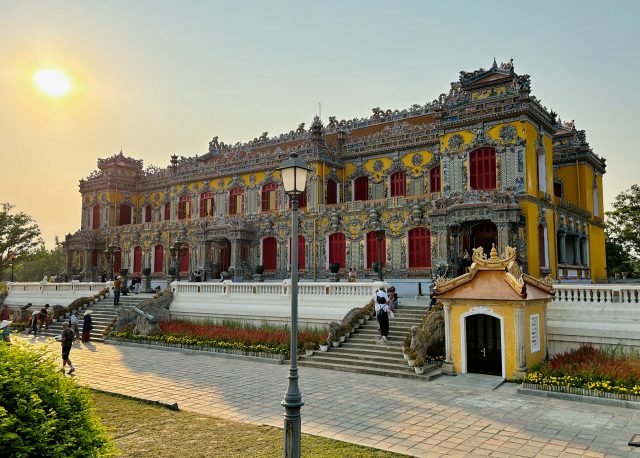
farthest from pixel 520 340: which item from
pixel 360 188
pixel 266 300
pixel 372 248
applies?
pixel 360 188

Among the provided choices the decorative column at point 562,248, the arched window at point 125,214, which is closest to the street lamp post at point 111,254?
the arched window at point 125,214

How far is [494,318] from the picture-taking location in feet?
45.9

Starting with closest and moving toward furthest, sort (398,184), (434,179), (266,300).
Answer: (266,300), (434,179), (398,184)

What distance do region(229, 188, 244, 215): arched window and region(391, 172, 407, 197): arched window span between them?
11.4 metres

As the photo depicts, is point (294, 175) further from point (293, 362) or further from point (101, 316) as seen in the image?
point (101, 316)

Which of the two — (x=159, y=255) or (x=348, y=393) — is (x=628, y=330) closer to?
(x=348, y=393)

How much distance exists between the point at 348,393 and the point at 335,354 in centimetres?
393

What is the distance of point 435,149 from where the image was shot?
29.3 meters

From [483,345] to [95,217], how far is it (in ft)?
126

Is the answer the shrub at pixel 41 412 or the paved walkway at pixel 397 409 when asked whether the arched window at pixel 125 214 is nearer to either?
the paved walkway at pixel 397 409

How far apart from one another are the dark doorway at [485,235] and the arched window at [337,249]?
7.90 meters

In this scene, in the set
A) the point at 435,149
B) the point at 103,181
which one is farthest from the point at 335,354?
the point at 103,181

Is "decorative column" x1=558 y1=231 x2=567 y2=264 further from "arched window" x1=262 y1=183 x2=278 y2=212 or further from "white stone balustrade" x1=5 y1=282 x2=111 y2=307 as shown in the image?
"white stone balustrade" x1=5 y1=282 x2=111 y2=307

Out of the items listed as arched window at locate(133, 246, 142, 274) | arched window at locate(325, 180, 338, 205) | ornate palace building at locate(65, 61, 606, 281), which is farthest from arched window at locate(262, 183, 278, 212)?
arched window at locate(133, 246, 142, 274)
